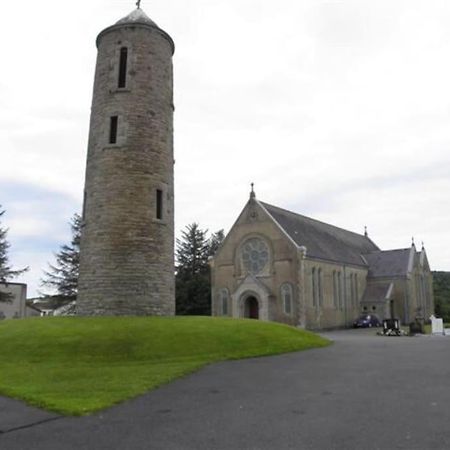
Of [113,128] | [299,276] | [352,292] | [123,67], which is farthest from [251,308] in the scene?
[123,67]

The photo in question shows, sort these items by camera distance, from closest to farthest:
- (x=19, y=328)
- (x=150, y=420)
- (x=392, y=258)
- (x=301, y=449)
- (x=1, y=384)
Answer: (x=301, y=449) < (x=150, y=420) < (x=1, y=384) < (x=19, y=328) < (x=392, y=258)

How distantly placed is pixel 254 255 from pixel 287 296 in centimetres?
500

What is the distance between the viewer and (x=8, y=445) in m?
7.10

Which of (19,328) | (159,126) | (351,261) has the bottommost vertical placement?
(19,328)

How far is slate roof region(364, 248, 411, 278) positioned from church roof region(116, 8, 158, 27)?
37684 millimetres

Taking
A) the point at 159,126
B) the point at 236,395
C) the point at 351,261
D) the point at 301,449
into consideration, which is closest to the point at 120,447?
the point at 301,449

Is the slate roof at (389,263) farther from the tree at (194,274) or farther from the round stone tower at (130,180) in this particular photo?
the round stone tower at (130,180)

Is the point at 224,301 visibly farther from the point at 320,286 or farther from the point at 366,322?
A: the point at 366,322

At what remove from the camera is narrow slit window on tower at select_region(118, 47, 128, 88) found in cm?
2386

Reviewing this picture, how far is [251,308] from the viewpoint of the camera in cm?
4359

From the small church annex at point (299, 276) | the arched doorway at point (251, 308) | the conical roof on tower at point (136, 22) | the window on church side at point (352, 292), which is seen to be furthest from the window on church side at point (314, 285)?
the conical roof on tower at point (136, 22)

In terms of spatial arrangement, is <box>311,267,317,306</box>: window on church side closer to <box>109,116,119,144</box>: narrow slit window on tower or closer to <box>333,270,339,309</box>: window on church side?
<box>333,270,339,309</box>: window on church side

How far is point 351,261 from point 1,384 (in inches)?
1692

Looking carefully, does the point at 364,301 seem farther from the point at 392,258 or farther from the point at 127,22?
the point at 127,22
